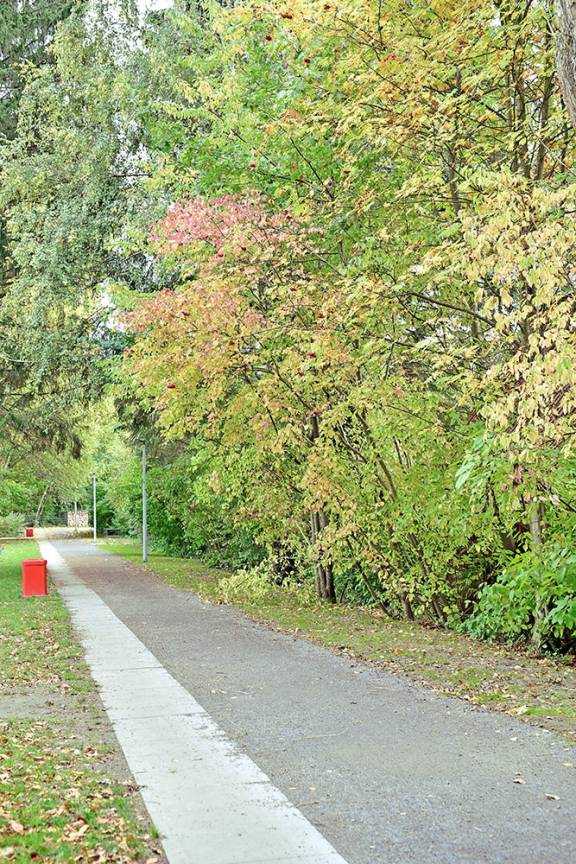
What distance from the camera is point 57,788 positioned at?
18.0 ft

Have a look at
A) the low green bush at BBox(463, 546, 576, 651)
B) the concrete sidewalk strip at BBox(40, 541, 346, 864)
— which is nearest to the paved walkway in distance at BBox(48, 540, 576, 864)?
the concrete sidewalk strip at BBox(40, 541, 346, 864)

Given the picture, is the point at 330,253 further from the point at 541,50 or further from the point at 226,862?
the point at 226,862

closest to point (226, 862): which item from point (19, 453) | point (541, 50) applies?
point (541, 50)

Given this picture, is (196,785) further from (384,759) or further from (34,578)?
(34,578)

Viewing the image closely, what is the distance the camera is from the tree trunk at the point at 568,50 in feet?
17.3

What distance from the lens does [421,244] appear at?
10.3 metres

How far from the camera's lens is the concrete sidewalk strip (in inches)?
177

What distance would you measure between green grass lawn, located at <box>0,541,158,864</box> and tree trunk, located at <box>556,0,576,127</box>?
186 inches

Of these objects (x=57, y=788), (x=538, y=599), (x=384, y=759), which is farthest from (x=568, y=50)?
(x=538, y=599)

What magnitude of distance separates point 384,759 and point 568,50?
4566 mm

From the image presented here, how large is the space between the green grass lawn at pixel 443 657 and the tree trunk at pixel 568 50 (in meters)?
4.31

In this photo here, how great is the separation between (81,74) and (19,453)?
16.1 metres

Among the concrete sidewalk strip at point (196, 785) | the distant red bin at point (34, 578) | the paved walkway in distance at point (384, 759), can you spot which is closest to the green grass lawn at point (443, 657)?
the paved walkway in distance at point (384, 759)

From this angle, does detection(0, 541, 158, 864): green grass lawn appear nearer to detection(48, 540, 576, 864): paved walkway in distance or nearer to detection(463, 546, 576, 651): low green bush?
detection(48, 540, 576, 864): paved walkway in distance
